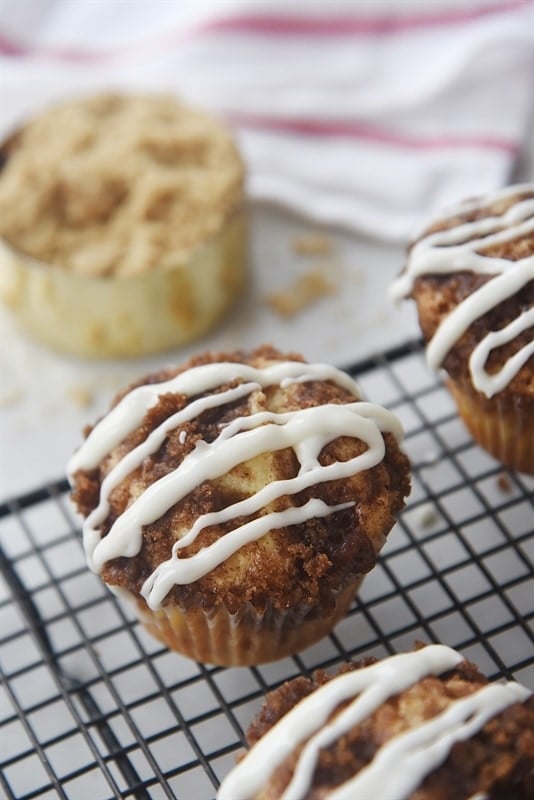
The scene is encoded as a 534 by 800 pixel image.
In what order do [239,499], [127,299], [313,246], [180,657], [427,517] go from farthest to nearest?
[313,246] < [127,299] < [427,517] < [180,657] < [239,499]

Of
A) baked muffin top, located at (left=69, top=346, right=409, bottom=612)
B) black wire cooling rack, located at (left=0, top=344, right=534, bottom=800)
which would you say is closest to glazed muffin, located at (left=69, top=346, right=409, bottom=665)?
baked muffin top, located at (left=69, top=346, right=409, bottom=612)

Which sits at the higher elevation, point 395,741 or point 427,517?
point 395,741

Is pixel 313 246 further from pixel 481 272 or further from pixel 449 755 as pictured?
pixel 449 755

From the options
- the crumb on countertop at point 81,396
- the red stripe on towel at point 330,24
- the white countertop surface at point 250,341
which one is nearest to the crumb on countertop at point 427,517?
the white countertop surface at point 250,341

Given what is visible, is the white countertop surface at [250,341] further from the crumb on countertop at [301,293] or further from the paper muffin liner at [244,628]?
the paper muffin liner at [244,628]

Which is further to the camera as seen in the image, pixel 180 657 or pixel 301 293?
pixel 301 293

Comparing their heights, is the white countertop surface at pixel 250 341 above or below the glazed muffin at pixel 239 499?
below

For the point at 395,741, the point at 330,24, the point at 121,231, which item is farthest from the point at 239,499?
the point at 330,24

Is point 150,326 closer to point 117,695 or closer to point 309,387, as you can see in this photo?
point 309,387
